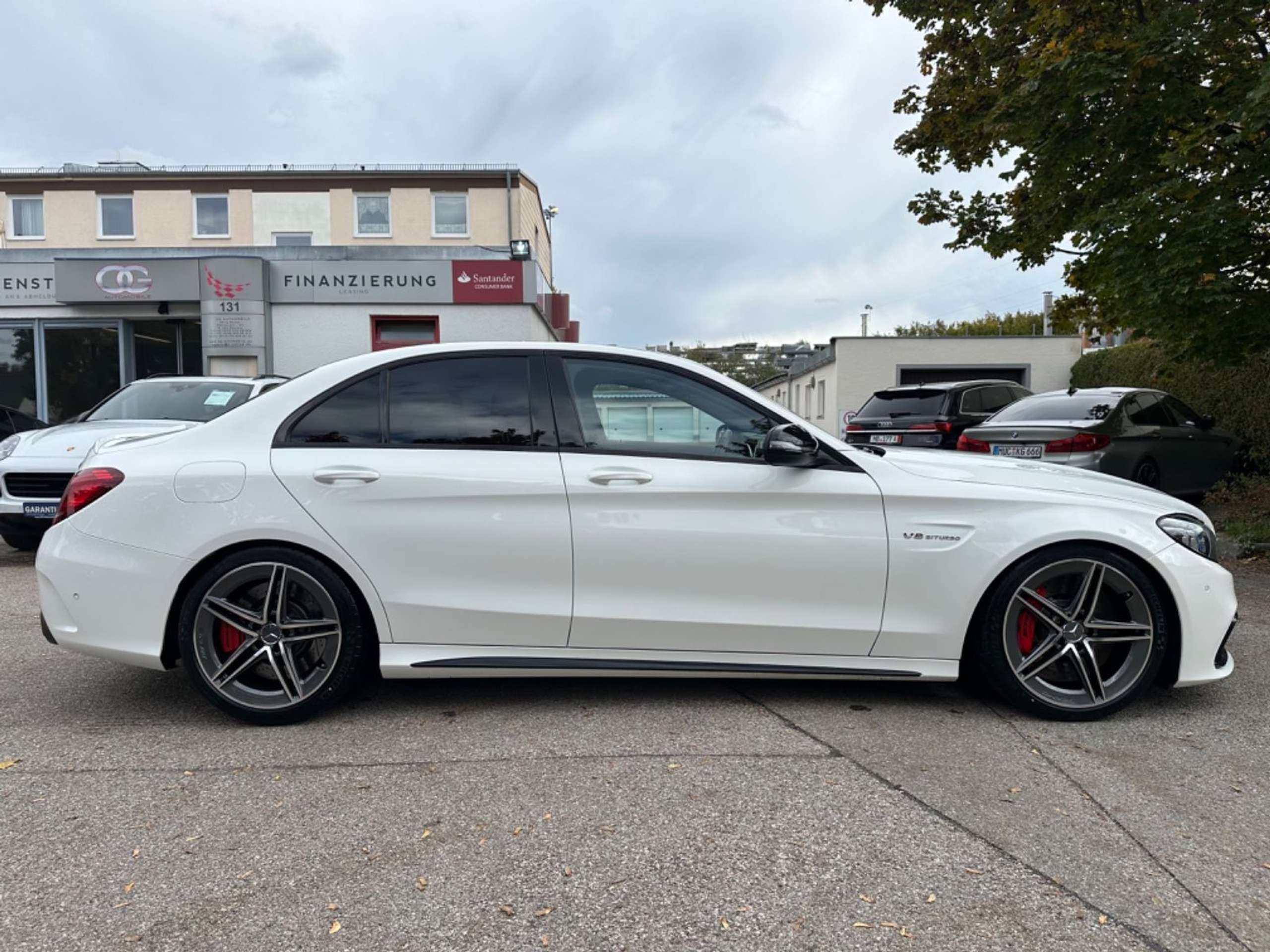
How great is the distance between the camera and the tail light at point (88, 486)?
341 cm

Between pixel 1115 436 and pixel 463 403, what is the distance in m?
7.69

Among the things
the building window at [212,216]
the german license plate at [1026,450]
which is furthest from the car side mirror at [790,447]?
the building window at [212,216]

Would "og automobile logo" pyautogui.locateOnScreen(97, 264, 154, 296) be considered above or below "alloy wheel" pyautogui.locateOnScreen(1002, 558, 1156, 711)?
above

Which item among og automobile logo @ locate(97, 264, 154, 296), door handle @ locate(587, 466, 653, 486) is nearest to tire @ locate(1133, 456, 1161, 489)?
door handle @ locate(587, 466, 653, 486)

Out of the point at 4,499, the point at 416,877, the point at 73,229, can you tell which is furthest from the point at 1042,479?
the point at 73,229

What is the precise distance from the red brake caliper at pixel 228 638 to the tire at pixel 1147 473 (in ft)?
28.9

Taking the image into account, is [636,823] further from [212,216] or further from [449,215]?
[212,216]

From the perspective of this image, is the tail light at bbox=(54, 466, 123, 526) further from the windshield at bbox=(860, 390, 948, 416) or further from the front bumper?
the windshield at bbox=(860, 390, 948, 416)

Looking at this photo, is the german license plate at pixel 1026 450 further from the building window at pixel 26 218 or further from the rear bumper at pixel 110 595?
the building window at pixel 26 218

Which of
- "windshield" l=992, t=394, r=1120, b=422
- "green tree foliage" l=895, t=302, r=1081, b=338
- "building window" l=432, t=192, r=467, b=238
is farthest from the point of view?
"green tree foliage" l=895, t=302, r=1081, b=338

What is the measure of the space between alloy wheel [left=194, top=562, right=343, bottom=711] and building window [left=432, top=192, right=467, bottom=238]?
24616 millimetres

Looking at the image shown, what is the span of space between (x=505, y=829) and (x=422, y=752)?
712 millimetres

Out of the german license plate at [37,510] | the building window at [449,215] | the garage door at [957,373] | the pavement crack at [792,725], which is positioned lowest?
the pavement crack at [792,725]

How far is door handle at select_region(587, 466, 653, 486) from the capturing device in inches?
135
